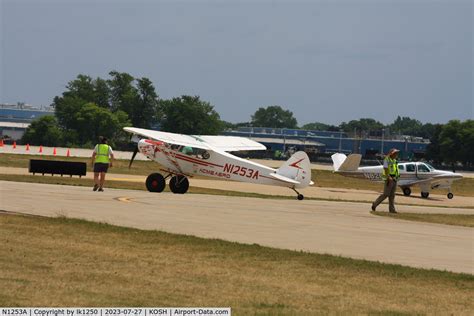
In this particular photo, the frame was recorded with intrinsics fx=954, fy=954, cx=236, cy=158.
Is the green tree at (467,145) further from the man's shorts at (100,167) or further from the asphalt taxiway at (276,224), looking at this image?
the man's shorts at (100,167)

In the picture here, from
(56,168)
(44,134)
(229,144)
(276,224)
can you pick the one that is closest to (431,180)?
(229,144)

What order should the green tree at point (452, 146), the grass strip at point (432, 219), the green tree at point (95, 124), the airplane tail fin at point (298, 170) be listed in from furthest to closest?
1. the green tree at point (452, 146)
2. the green tree at point (95, 124)
3. the airplane tail fin at point (298, 170)
4. the grass strip at point (432, 219)

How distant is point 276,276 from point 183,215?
8.90 m

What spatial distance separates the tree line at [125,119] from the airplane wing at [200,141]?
75.9m

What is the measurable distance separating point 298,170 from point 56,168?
42.6ft

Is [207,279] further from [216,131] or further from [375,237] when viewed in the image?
[216,131]

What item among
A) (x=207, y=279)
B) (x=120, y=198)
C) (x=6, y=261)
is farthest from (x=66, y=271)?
(x=120, y=198)

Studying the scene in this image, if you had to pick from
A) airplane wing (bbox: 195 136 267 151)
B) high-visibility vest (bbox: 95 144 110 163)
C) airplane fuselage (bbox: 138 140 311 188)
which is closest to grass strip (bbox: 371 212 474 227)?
airplane fuselage (bbox: 138 140 311 188)

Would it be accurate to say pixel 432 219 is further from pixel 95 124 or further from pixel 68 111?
pixel 68 111

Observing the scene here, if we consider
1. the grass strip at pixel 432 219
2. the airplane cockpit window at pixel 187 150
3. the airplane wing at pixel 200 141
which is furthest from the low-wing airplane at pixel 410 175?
the grass strip at pixel 432 219

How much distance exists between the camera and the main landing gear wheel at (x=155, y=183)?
107 ft

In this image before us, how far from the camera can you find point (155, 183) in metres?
32.7

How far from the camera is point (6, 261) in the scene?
42.0 feet

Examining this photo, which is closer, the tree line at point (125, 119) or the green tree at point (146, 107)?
the tree line at point (125, 119)
